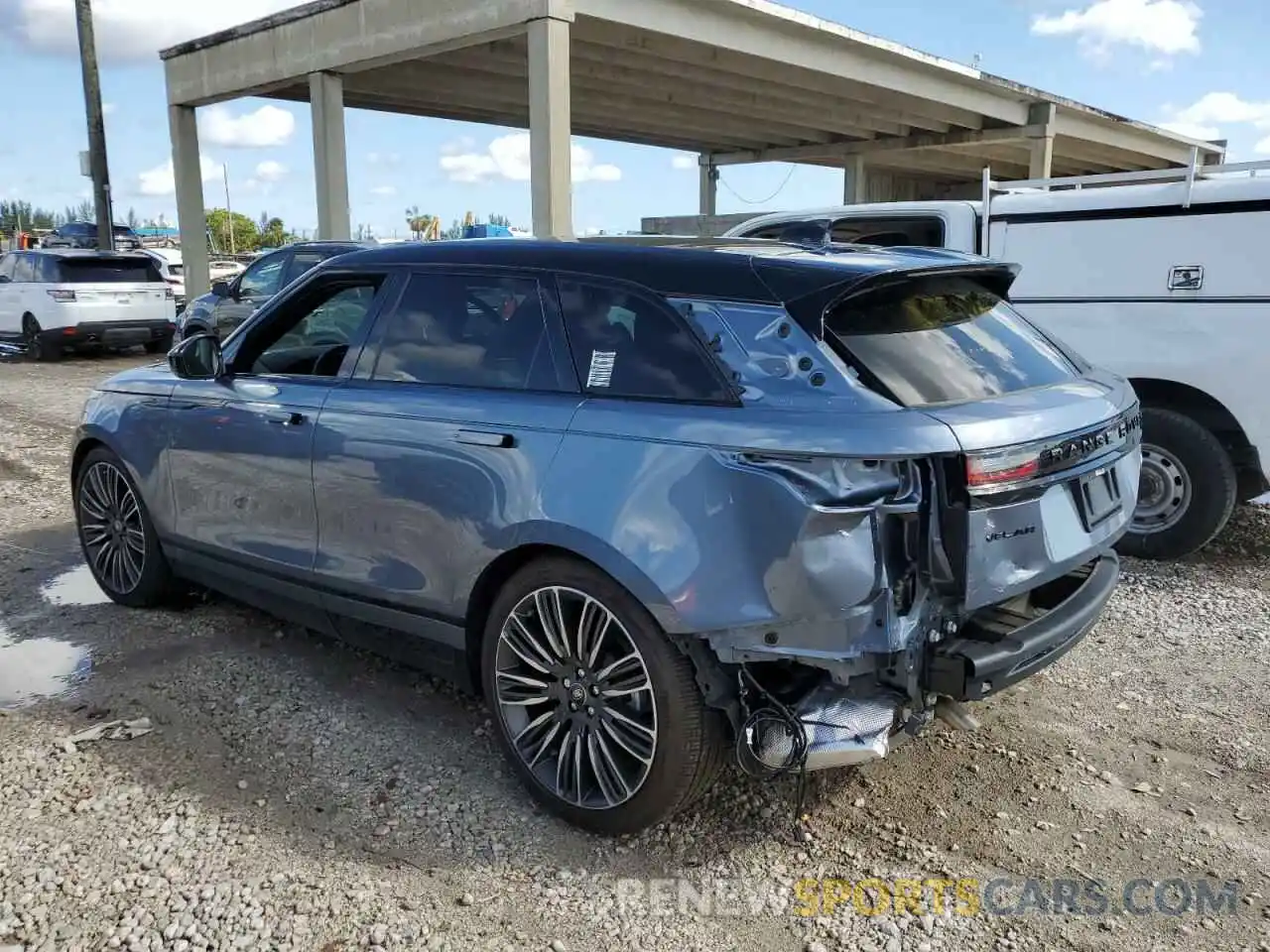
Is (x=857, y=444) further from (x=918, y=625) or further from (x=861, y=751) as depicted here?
(x=861, y=751)

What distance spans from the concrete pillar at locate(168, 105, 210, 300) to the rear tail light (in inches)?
769

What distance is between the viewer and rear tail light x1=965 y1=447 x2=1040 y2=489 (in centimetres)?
266

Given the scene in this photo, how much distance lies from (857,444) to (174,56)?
19985 millimetres

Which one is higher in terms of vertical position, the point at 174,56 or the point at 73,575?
the point at 174,56

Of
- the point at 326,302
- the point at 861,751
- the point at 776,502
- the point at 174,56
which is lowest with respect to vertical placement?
the point at 861,751

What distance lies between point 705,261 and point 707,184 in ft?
85.3

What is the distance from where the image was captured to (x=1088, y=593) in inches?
130

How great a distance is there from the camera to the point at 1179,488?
19.1ft

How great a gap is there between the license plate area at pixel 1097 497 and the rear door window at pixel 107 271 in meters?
16.6

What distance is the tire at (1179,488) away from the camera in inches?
223

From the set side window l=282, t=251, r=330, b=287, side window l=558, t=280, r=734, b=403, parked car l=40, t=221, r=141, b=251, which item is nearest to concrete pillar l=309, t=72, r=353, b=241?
side window l=282, t=251, r=330, b=287

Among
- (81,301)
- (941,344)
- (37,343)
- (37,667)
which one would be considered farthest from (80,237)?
(941,344)

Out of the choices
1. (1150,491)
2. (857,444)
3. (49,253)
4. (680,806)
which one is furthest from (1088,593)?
(49,253)

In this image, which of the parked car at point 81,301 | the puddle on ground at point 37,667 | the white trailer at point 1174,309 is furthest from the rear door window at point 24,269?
the white trailer at point 1174,309
